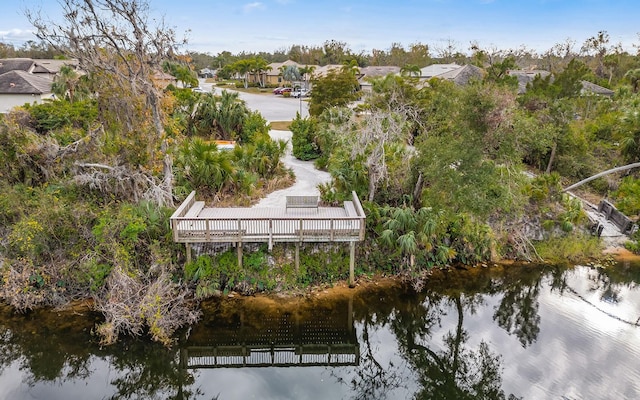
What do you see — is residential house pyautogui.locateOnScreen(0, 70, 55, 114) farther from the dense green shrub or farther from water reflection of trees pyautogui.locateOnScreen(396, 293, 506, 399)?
water reflection of trees pyautogui.locateOnScreen(396, 293, 506, 399)

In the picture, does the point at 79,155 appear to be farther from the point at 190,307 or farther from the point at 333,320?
the point at 333,320

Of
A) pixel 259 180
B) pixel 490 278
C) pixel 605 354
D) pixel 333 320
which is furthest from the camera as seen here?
pixel 259 180

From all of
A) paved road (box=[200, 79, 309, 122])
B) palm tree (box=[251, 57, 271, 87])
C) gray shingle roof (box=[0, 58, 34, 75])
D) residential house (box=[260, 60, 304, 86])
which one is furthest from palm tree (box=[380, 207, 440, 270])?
residential house (box=[260, 60, 304, 86])

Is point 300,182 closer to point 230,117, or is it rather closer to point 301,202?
point 301,202

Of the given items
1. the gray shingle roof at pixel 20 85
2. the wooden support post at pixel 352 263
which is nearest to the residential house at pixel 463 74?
the wooden support post at pixel 352 263

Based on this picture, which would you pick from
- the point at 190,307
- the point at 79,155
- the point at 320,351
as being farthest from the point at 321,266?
the point at 79,155

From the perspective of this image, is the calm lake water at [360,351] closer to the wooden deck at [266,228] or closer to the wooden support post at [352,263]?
the wooden support post at [352,263]
